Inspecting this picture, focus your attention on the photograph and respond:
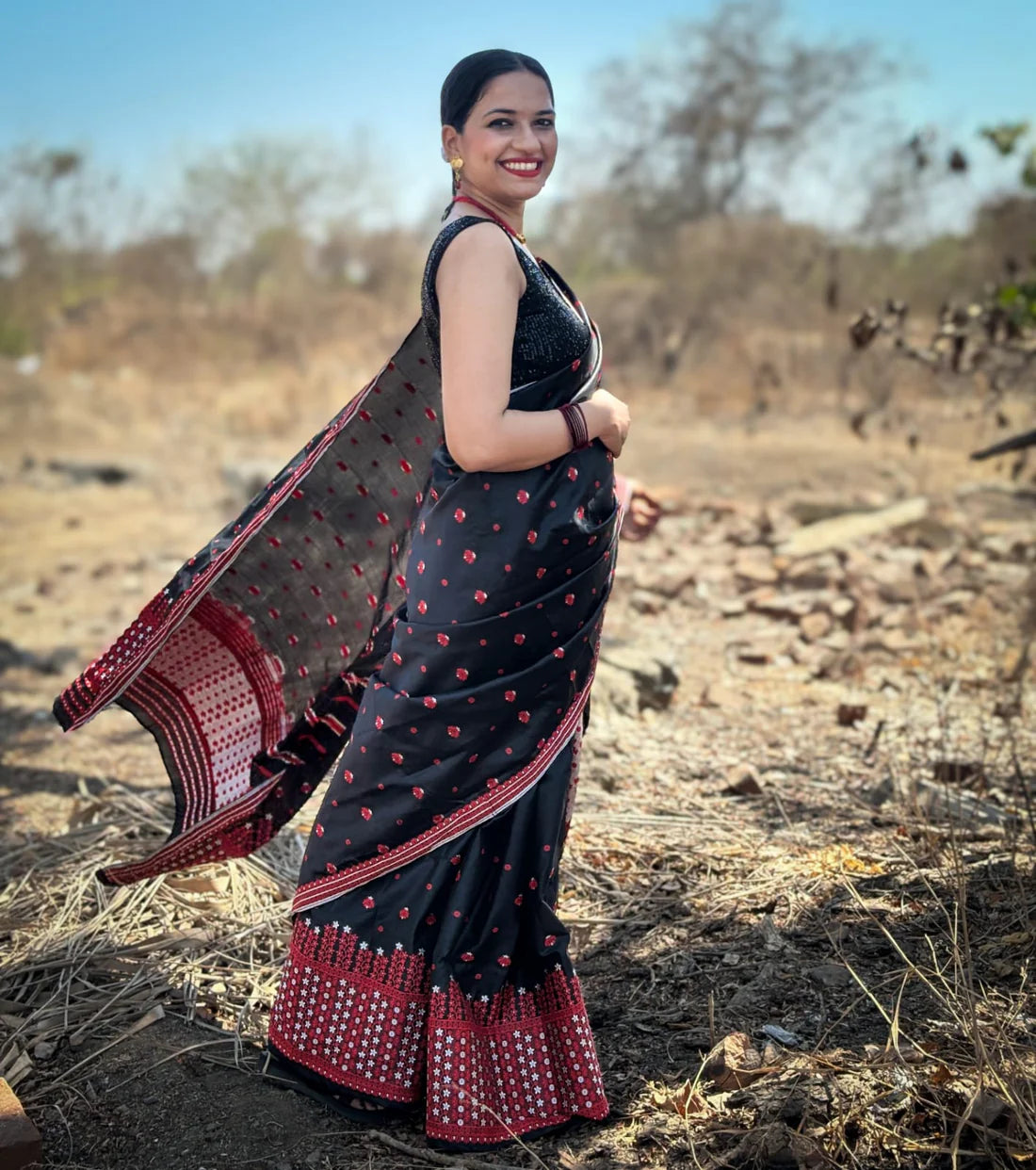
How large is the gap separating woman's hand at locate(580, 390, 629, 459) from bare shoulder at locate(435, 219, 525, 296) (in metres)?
0.23

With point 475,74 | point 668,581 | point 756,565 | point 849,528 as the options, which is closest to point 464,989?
point 475,74

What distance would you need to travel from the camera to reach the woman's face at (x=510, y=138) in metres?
1.93

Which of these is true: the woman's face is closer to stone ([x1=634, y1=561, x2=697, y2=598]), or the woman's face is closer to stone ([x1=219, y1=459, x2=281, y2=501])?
stone ([x1=634, y1=561, x2=697, y2=598])

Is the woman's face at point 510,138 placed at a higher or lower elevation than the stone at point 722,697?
higher

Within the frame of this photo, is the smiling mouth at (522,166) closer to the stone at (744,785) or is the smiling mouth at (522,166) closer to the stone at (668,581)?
the stone at (744,785)

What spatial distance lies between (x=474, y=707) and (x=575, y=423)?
50 cm

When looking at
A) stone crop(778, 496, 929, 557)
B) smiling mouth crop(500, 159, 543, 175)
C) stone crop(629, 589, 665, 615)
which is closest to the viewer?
smiling mouth crop(500, 159, 543, 175)

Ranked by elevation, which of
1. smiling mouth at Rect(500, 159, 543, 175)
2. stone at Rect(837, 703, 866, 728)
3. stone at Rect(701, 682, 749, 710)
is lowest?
stone at Rect(701, 682, 749, 710)

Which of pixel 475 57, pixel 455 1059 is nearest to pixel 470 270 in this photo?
pixel 475 57

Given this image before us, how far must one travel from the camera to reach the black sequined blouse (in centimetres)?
194

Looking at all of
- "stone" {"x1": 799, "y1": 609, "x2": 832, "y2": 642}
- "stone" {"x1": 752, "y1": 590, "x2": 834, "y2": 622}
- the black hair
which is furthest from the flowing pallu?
"stone" {"x1": 752, "y1": 590, "x2": 834, "y2": 622}

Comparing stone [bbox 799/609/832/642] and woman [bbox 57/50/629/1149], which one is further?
stone [bbox 799/609/832/642]

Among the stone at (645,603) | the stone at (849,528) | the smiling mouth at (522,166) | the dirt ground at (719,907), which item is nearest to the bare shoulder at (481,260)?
the smiling mouth at (522,166)

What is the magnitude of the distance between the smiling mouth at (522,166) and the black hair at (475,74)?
0.33 ft
